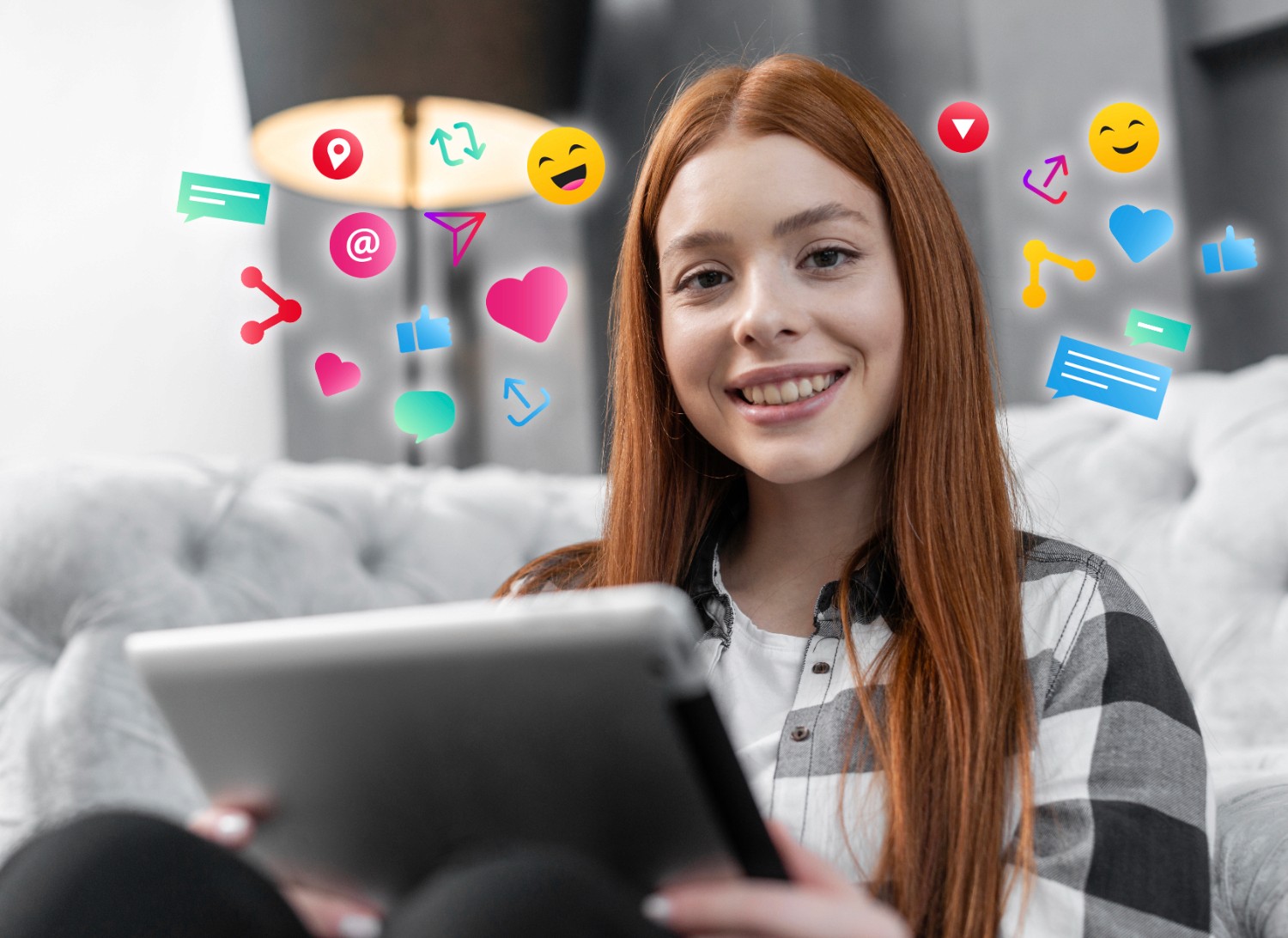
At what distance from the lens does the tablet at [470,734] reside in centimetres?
45

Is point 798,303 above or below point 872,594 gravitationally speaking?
above

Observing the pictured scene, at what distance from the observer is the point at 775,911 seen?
1.63 ft

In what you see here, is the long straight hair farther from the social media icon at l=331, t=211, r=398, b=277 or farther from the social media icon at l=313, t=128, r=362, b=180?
the social media icon at l=331, t=211, r=398, b=277

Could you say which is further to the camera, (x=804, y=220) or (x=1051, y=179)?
(x=1051, y=179)

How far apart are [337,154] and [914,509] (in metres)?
1.32

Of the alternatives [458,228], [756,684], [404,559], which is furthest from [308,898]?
[458,228]

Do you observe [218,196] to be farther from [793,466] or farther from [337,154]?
[793,466]

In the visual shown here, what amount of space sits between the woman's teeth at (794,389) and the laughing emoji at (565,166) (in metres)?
1.04

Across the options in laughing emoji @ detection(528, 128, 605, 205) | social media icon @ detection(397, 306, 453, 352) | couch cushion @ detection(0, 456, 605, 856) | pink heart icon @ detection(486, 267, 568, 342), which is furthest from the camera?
pink heart icon @ detection(486, 267, 568, 342)

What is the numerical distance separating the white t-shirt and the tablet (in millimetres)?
336

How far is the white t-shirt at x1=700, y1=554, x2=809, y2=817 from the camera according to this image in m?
0.87

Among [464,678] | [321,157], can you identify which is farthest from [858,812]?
[321,157]

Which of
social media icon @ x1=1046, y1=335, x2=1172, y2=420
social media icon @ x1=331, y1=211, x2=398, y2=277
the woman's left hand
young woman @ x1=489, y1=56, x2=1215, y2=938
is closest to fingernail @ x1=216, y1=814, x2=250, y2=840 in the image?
the woman's left hand

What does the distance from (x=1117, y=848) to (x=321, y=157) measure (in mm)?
1573
